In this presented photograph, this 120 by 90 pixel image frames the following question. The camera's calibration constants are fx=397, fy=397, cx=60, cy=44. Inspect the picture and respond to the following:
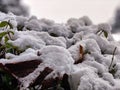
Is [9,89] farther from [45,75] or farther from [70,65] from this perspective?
[70,65]

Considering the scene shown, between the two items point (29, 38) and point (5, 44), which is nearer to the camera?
point (5, 44)

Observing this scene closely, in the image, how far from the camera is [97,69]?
2693 mm

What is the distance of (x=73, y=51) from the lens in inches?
114

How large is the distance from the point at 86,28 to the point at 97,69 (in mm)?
1069

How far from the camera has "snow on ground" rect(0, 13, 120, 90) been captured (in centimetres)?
242

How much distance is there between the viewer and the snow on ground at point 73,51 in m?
2.42

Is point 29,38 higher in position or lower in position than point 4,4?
higher

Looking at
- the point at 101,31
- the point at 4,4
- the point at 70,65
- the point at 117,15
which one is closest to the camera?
the point at 70,65

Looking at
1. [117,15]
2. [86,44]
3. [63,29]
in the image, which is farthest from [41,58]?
[117,15]

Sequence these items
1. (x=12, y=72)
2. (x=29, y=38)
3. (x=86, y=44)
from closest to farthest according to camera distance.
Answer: (x=12, y=72) → (x=29, y=38) → (x=86, y=44)

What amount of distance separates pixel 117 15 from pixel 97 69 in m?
23.3

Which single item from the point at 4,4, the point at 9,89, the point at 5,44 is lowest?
the point at 4,4

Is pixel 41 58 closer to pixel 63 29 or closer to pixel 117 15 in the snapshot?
pixel 63 29

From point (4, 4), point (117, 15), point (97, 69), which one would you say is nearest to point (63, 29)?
point (97, 69)
